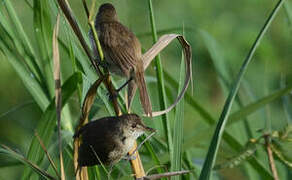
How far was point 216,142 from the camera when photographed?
1.88 meters

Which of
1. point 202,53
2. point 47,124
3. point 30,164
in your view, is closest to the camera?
point 30,164

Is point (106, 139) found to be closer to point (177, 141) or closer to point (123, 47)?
point (177, 141)

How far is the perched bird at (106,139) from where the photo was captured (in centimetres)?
175

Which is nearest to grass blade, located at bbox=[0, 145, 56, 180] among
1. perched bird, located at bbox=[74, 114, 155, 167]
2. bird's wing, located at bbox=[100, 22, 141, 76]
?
perched bird, located at bbox=[74, 114, 155, 167]

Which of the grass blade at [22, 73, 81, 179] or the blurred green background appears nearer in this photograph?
the grass blade at [22, 73, 81, 179]

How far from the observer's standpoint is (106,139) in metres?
1.82

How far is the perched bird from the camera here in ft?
5.74

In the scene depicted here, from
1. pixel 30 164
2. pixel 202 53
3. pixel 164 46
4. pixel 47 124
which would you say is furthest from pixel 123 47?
pixel 202 53

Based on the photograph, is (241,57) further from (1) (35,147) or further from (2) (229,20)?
(1) (35,147)

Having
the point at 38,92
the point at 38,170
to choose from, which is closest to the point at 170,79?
the point at 38,92

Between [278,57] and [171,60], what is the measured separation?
1210mm

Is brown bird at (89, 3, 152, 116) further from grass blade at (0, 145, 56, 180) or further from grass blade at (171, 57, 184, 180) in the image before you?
grass blade at (0, 145, 56, 180)

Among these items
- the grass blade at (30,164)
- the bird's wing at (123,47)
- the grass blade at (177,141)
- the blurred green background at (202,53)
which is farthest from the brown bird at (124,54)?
the blurred green background at (202,53)

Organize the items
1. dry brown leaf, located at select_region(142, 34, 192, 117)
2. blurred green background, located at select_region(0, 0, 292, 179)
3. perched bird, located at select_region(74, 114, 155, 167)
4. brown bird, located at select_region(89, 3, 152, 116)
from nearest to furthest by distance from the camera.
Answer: perched bird, located at select_region(74, 114, 155, 167) < dry brown leaf, located at select_region(142, 34, 192, 117) < brown bird, located at select_region(89, 3, 152, 116) < blurred green background, located at select_region(0, 0, 292, 179)
